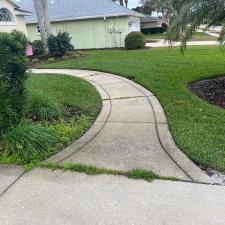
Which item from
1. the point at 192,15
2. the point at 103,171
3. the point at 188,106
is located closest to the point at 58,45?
the point at 192,15

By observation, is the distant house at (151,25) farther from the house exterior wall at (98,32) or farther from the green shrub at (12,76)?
the green shrub at (12,76)

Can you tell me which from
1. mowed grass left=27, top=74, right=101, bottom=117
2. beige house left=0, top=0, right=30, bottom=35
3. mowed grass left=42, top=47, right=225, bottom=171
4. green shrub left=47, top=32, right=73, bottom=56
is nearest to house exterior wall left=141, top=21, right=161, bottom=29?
beige house left=0, top=0, right=30, bottom=35

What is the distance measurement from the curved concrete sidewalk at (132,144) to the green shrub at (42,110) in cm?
87

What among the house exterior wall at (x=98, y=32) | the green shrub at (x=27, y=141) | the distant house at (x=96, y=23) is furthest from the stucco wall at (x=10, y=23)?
A: the green shrub at (x=27, y=141)

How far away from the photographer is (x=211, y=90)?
7.95 meters

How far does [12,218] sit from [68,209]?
550 mm

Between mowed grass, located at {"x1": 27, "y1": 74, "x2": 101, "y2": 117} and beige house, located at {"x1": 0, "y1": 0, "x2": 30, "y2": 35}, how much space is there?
1036cm

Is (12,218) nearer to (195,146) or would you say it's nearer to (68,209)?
(68,209)

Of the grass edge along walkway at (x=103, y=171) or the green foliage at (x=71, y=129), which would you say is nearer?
the grass edge along walkway at (x=103, y=171)

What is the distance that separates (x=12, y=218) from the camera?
10.2ft

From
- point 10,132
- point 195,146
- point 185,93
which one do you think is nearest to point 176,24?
point 185,93

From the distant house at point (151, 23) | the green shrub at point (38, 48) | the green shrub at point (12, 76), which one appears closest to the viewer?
the green shrub at point (12, 76)

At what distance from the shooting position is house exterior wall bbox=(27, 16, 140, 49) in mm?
22719

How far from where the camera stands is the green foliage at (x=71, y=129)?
5.06 meters
